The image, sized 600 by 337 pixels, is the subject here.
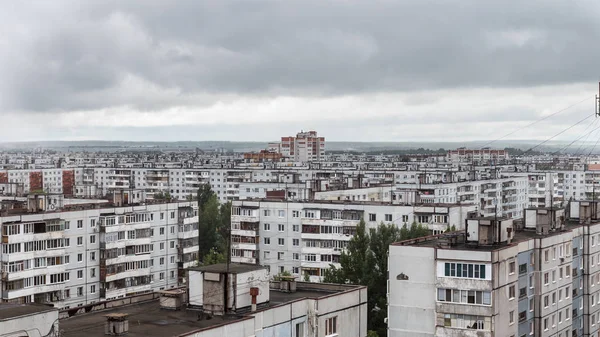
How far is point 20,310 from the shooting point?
21359 millimetres

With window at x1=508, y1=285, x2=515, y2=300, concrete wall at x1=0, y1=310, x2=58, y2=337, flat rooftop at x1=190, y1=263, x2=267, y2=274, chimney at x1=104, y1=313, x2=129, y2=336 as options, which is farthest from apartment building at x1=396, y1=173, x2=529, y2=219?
concrete wall at x1=0, y1=310, x2=58, y2=337

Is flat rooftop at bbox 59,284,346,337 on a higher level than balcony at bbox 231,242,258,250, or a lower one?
higher

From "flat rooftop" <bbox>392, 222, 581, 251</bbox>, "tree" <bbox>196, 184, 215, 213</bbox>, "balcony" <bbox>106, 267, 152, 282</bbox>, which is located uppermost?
"flat rooftop" <bbox>392, 222, 581, 251</bbox>

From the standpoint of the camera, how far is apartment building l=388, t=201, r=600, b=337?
3559cm

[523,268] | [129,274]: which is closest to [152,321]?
[523,268]

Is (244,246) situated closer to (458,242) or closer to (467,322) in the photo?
(458,242)

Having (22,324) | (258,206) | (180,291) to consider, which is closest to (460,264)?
(180,291)

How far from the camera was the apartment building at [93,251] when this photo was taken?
50.3 metres

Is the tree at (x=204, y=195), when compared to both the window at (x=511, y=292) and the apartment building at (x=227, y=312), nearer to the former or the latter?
the window at (x=511, y=292)

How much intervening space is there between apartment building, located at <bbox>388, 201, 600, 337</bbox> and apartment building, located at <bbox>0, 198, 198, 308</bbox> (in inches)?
870

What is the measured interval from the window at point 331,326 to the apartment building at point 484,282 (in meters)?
8.95

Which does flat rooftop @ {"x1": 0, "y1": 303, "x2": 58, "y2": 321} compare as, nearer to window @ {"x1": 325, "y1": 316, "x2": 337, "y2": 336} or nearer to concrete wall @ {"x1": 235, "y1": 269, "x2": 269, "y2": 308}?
concrete wall @ {"x1": 235, "y1": 269, "x2": 269, "y2": 308}

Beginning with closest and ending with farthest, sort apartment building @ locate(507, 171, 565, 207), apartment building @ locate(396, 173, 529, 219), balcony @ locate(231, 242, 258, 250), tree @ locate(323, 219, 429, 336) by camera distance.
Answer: tree @ locate(323, 219, 429, 336), balcony @ locate(231, 242, 258, 250), apartment building @ locate(396, 173, 529, 219), apartment building @ locate(507, 171, 565, 207)

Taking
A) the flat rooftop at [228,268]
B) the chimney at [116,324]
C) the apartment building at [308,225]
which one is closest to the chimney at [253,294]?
the flat rooftop at [228,268]
